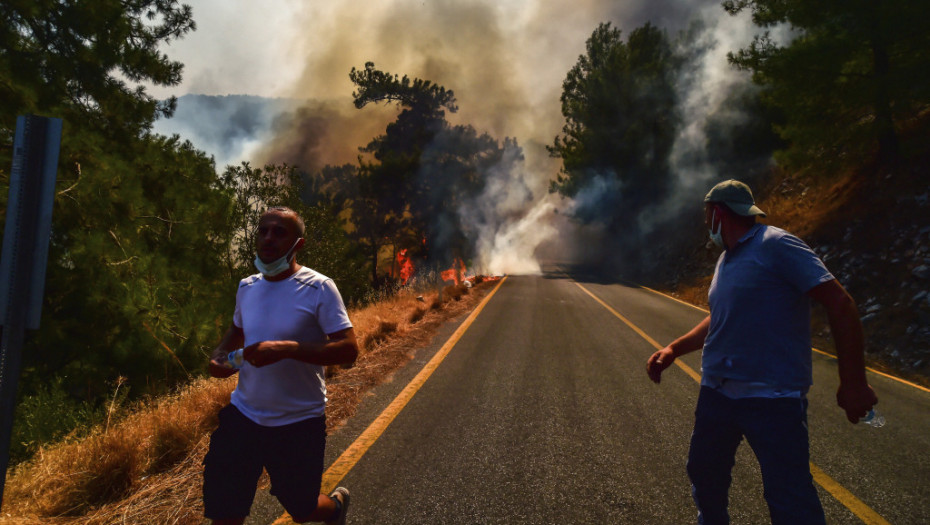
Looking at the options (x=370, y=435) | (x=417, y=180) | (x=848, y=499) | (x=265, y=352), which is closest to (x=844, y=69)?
(x=848, y=499)

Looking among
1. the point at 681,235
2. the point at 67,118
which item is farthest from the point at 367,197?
the point at 67,118

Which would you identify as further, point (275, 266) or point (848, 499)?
point (848, 499)

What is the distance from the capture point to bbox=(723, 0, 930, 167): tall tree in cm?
1155

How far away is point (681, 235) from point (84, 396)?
2732cm

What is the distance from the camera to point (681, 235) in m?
27.4

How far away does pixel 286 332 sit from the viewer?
220 centimetres

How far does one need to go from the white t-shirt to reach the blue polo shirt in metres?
1.84

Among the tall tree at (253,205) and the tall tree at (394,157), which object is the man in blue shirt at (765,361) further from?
the tall tree at (394,157)

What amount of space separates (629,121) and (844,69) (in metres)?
17.0

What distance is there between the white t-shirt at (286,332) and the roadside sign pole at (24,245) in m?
0.80

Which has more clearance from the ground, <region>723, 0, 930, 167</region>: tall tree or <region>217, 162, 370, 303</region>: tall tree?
<region>723, 0, 930, 167</region>: tall tree

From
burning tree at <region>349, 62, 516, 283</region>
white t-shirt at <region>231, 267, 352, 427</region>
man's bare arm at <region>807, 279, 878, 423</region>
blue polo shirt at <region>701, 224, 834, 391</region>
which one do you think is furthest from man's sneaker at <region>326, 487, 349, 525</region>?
burning tree at <region>349, 62, 516, 283</region>

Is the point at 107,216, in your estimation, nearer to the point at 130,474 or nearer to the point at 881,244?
the point at 130,474

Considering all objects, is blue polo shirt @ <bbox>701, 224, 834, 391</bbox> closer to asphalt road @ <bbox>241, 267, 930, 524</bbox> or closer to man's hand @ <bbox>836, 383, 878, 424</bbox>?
man's hand @ <bbox>836, 383, 878, 424</bbox>
